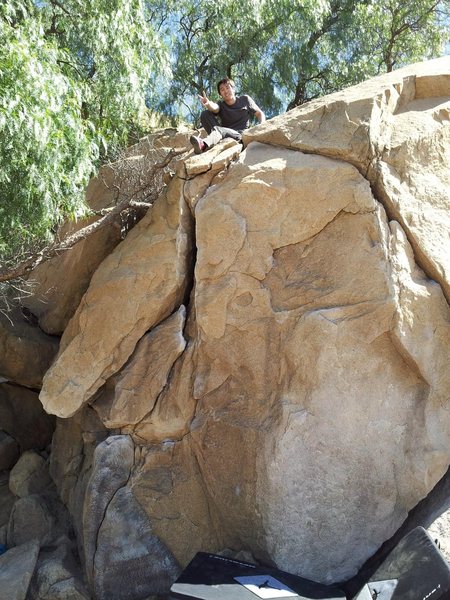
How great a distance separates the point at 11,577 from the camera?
615cm

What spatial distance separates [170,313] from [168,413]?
899 millimetres

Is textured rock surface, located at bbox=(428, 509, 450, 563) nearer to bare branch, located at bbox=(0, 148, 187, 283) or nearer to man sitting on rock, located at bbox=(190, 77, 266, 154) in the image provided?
bare branch, located at bbox=(0, 148, 187, 283)

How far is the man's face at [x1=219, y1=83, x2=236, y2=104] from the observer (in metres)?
7.24

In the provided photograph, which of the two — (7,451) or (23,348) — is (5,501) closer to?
(7,451)

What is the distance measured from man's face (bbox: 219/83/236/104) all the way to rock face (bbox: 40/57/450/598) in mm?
1146

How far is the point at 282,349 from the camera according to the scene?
5.80 m

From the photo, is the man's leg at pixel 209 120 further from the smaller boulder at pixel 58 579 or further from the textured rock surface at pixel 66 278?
the smaller boulder at pixel 58 579

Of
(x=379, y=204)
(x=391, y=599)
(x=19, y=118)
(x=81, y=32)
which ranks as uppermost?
(x=81, y=32)

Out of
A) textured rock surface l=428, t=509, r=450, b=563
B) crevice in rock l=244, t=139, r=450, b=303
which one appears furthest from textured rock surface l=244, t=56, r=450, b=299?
textured rock surface l=428, t=509, r=450, b=563

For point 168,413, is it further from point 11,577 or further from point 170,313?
point 11,577

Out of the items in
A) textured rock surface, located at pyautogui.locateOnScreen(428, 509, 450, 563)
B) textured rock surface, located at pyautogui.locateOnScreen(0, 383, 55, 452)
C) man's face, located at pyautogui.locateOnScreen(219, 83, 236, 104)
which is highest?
man's face, located at pyautogui.locateOnScreen(219, 83, 236, 104)

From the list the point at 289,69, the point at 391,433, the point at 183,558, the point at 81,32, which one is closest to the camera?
the point at 391,433

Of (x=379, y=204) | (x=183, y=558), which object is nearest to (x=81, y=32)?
(x=379, y=204)

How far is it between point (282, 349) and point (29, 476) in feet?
11.4
